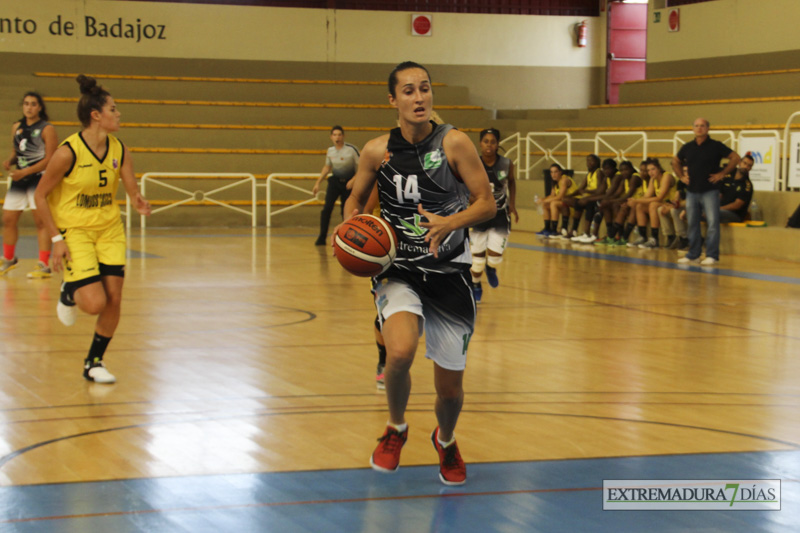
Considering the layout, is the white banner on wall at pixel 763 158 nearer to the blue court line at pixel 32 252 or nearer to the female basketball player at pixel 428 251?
the blue court line at pixel 32 252

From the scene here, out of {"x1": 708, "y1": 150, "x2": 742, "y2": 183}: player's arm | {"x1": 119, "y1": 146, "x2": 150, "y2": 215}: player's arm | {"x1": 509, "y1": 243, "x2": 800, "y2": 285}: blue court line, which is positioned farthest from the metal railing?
{"x1": 119, "y1": 146, "x2": 150, "y2": 215}: player's arm

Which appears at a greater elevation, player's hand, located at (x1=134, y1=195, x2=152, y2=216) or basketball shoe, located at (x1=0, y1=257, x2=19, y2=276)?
player's hand, located at (x1=134, y1=195, x2=152, y2=216)

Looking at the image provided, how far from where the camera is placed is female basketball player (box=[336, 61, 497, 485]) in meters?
4.19

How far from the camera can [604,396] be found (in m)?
5.79

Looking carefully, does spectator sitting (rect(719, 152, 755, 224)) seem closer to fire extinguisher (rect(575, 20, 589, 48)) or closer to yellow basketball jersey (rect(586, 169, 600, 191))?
yellow basketball jersey (rect(586, 169, 600, 191))

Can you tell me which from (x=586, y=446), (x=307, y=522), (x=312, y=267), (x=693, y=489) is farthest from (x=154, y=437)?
(x=312, y=267)

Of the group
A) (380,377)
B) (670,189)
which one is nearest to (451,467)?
(380,377)

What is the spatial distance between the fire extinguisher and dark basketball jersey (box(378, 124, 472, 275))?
2209 cm

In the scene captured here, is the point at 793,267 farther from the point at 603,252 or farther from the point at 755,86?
the point at 755,86

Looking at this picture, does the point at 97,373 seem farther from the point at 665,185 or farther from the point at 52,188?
the point at 665,185

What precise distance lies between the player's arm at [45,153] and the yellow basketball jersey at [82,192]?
3248 millimetres

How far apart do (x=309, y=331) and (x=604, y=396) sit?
2.98 m

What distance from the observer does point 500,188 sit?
9.95 m

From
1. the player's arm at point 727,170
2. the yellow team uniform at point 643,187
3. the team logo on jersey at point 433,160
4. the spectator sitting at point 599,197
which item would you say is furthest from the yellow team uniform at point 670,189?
the team logo on jersey at point 433,160
